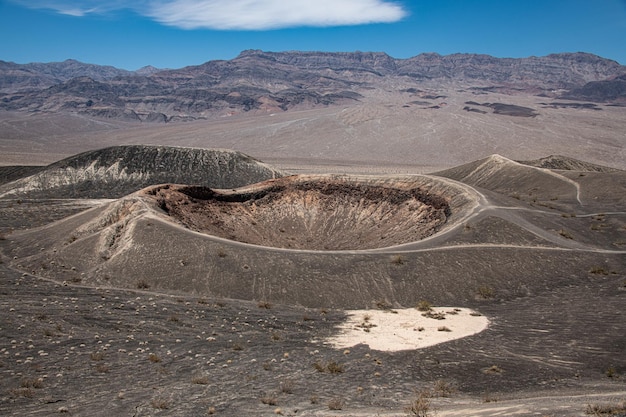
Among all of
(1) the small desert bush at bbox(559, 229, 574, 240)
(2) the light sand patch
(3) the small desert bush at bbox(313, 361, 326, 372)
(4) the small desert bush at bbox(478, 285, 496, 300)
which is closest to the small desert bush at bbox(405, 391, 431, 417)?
(3) the small desert bush at bbox(313, 361, 326, 372)

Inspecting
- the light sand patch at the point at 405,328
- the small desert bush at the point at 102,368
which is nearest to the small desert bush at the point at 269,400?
the small desert bush at the point at 102,368

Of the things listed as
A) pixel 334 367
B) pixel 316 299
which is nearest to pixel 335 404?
pixel 334 367

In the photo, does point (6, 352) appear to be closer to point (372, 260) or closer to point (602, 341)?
point (372, 260)

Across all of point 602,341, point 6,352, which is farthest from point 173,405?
point 602,341

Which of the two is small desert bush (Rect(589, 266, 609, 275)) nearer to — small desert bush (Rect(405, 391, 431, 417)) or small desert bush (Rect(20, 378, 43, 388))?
small desert bush (Rect(405, 391, 431, 417))

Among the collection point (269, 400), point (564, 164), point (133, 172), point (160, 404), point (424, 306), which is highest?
point (564, 164)

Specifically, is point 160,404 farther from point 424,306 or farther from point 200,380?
point 424,306

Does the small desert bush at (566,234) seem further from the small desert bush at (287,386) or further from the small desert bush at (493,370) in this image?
the small desert bush at (287,386)
